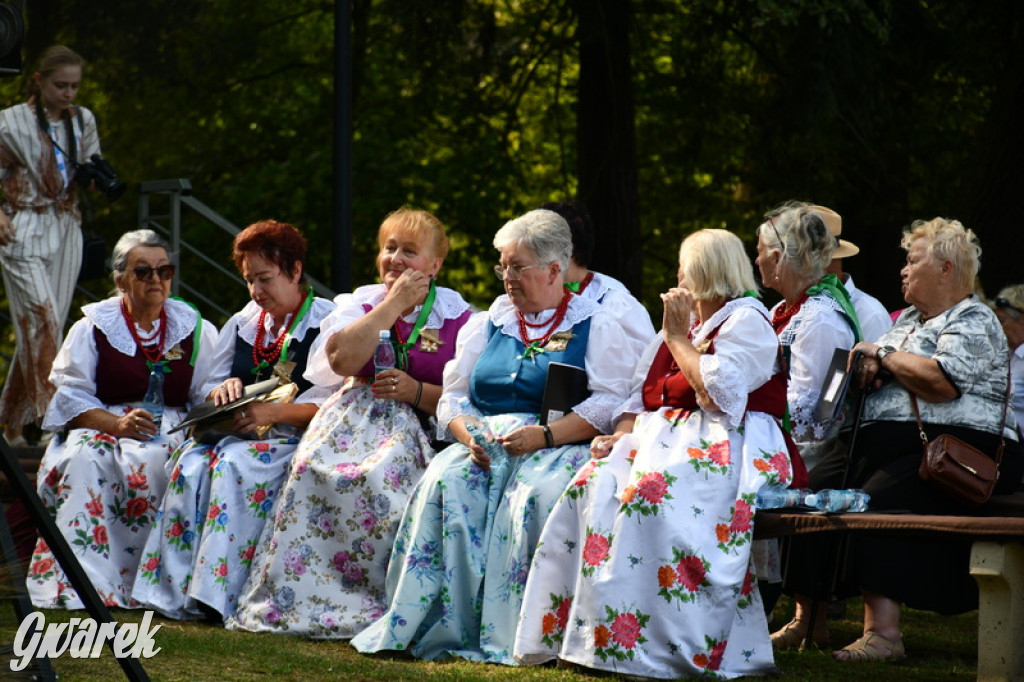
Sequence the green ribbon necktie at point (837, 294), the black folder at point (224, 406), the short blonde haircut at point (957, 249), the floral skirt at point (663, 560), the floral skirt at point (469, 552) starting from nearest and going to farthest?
the floral skirt at point (663, 560) → the floral skirt at point (469, 552) → the short blonde haircut at point (957, 249) → the green ribbon necktie at point (837, 294) → the black folder at point (224, 406)

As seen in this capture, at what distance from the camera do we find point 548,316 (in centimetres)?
576

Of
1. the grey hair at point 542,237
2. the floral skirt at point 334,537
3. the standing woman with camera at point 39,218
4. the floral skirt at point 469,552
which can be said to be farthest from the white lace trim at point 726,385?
the standing woman with camera at point 39,218

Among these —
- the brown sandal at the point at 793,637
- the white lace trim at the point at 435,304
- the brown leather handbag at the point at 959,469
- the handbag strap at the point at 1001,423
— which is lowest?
the brown sandal at the point at 793,637

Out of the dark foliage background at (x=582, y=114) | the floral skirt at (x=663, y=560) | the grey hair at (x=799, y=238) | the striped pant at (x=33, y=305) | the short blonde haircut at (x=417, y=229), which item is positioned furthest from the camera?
the dark foliage background at (x=582, y=114)

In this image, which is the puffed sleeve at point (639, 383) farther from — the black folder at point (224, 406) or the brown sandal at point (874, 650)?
the black folder at point (224, 406)

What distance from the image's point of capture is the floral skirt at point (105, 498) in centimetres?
627

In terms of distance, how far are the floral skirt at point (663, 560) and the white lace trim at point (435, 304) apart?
54.7 inches

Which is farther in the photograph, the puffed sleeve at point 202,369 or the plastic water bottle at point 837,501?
the puffed sleeve at point 202,369

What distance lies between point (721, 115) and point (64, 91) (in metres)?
5.93

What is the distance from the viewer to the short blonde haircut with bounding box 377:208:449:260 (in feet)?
20.1

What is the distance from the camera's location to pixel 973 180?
972 centimetres

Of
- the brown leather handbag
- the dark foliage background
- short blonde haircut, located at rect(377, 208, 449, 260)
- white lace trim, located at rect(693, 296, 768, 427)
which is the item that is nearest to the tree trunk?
the dark foliage background

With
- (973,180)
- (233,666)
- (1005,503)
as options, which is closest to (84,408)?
(233,666)

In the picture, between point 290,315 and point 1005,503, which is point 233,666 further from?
point 1005,503
